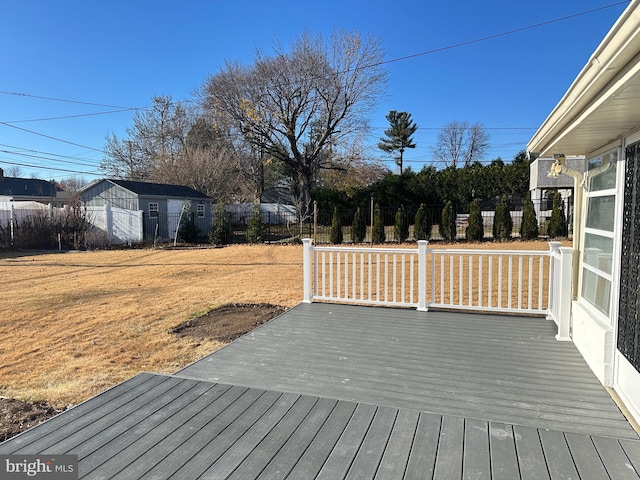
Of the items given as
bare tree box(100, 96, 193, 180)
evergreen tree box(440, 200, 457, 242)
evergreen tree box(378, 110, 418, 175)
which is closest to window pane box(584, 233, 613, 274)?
evergreen tree box(440, 200, 457, 242)

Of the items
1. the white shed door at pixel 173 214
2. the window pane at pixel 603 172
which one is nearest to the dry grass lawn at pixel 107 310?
the window pane at pixel 603 172

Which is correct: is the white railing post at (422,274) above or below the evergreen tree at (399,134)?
below

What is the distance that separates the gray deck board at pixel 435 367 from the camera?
236cm

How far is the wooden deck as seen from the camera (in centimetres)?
181

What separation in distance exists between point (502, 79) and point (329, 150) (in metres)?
9.01

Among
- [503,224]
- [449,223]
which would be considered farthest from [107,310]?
[503,224]

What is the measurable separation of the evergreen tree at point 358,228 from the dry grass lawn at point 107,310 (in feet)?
13.4

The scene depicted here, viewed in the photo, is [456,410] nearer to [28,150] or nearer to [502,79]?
[502,79]

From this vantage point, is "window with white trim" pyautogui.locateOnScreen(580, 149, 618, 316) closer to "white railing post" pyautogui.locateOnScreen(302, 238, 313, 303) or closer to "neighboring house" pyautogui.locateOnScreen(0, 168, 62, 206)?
"white railing post" pyautogui.locateOnScreen(302, 238, 313, 303)

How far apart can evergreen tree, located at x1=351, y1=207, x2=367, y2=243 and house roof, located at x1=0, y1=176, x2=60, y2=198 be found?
77.6 feet

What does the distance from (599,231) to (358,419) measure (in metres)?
2.36

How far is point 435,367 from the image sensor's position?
9.91 ft

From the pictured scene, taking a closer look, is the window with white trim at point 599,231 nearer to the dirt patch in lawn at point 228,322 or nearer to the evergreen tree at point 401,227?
the dirt patch in lawn at point 228,322

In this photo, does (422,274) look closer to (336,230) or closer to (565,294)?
(565,294)
